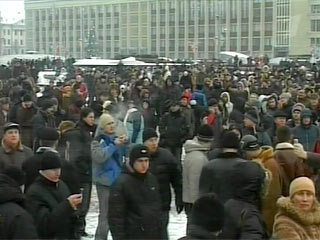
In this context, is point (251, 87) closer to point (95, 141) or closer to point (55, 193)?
point (95, 141)

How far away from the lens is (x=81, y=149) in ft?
25.7

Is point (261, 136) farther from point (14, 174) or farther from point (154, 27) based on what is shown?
point (154, 27)

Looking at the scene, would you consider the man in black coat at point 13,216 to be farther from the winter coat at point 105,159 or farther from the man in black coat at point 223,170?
the winter coat at point 105,159

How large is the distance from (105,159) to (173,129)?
10.8ft

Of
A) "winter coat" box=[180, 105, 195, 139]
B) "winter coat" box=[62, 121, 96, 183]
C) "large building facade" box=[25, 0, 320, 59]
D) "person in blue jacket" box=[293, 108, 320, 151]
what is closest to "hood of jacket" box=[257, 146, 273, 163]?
"winter coat" box=[62, 121, 96, 183]

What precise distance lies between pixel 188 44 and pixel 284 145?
91307 mm

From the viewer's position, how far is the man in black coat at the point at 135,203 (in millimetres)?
5523

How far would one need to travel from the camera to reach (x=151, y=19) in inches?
3959

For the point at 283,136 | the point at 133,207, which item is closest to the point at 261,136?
the point at 283,136

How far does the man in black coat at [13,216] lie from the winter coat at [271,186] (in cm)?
219

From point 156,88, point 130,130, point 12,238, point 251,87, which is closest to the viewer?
point 12,238

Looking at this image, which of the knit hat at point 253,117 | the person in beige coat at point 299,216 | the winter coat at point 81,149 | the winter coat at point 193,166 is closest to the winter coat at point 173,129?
the knit hat at point 253,117

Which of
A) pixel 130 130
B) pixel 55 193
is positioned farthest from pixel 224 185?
pixel 130 130

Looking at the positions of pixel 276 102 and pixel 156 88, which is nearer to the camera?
pixel 276 102
